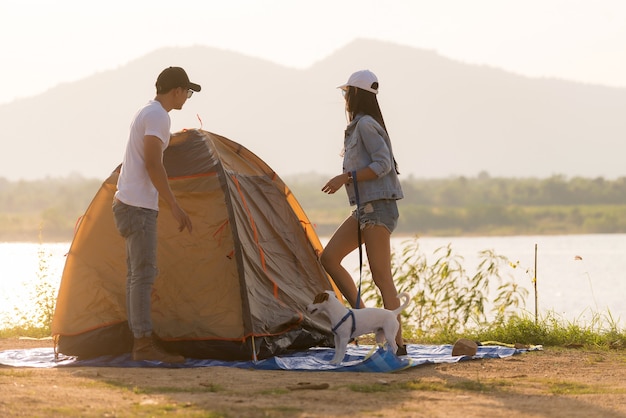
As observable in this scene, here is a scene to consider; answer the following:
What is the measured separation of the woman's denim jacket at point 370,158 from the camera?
689cm

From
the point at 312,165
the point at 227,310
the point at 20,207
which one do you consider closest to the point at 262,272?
the point at 227,310

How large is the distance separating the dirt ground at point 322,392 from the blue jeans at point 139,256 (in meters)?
0.39

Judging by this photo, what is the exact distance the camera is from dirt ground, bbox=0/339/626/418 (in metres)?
5.06

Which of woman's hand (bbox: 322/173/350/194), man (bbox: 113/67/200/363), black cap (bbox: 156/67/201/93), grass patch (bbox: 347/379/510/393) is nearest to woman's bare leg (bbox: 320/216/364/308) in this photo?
woman's hand (bbox: 322/173/350/194)

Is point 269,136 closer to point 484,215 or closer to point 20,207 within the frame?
point 20,207

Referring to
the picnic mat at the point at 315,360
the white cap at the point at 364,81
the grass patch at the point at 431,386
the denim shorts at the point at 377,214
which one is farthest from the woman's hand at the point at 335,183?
the grass patch at the point at 431,386

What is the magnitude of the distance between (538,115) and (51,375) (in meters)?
183

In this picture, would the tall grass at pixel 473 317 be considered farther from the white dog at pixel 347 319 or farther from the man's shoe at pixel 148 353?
the man's shoe at pixel 148 353

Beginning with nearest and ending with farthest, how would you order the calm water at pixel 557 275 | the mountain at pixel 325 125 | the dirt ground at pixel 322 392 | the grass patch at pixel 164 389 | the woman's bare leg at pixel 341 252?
1. the dirt ground at pixel 322 392
2. the grass patch at pixel 164 389
3. the woman's bare leg at pixel 341 252
4. the calm water at pixel 557 275
5. the mountain at pixel 325 125

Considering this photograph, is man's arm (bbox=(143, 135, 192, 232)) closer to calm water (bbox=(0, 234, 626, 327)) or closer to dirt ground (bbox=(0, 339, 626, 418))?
dirt ground (bbox=(0, 339, 626, 418))

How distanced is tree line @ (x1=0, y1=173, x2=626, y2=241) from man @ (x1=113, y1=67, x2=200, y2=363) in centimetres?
3040

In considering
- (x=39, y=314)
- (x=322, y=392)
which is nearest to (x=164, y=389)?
(x=322, y=392)

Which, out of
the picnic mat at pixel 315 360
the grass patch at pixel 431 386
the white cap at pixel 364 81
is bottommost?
the grass patch at pixel 431 386

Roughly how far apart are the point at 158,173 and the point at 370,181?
1.50 m
